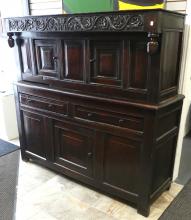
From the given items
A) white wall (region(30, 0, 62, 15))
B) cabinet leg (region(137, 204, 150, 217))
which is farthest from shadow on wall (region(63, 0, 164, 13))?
cabinet leg (region(137, 204, 150, 217))

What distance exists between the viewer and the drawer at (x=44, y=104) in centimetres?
229

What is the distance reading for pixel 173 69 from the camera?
1957 millimetres

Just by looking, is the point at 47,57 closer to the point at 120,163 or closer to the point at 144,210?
the point at 120,163

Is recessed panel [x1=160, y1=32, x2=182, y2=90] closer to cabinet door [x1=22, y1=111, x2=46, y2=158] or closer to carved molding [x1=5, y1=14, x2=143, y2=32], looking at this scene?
carved molding [x1=5, y1=14, x2=143, y2=32]

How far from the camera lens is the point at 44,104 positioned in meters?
2.44

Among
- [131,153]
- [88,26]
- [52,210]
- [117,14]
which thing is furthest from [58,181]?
[117,14]

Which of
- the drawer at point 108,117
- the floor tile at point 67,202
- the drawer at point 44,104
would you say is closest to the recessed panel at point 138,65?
the drawer at point 108,117

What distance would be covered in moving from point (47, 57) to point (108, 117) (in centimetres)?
90

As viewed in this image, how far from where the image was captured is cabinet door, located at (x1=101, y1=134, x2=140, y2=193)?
196 cm

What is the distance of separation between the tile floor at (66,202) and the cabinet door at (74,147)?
223 millimetres

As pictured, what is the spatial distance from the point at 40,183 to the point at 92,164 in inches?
26.8

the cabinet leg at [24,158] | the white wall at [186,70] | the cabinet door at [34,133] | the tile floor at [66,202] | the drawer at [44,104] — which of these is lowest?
the tile floor at [66,202]

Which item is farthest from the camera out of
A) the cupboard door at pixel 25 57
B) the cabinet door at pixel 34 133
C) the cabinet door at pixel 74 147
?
the cabinet door at pixel 34 133

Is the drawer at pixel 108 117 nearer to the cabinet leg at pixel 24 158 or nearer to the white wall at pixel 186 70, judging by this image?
the white wall at pixel 186 70
